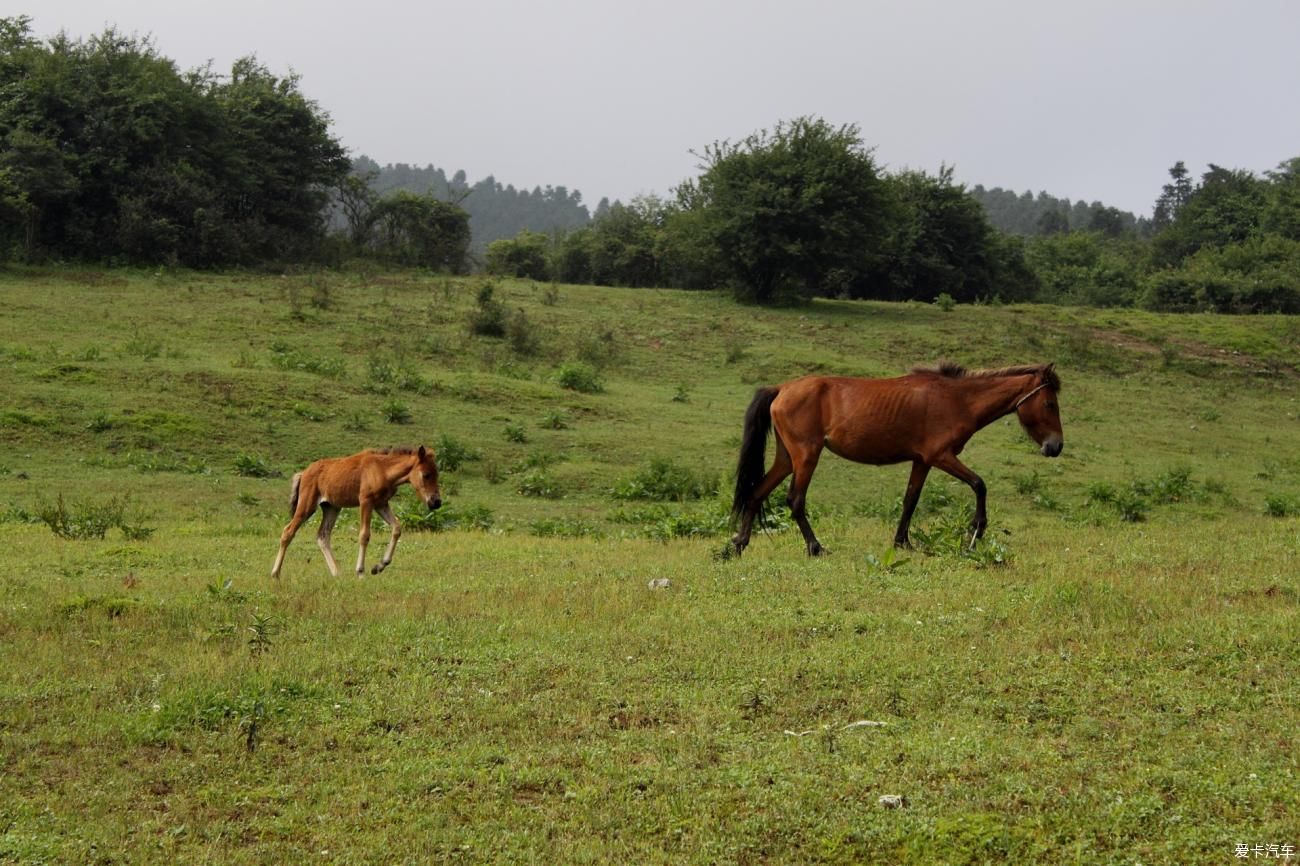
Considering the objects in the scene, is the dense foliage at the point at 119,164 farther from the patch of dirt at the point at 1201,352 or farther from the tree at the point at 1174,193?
the tree at the point at 1174,193

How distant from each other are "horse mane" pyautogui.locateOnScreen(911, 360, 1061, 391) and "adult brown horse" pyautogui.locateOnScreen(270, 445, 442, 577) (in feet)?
18.7

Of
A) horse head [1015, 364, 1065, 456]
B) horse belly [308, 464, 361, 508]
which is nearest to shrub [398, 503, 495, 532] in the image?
horse belly [308, 464, 361, 508]

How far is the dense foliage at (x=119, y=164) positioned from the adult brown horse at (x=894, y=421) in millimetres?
31709

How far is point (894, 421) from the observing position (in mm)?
12742

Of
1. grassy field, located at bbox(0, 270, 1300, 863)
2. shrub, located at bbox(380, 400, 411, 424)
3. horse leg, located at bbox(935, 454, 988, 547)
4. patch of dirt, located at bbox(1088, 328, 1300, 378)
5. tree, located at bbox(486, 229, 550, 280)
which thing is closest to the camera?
grassy field, located at bbox(0, 270, 1300, 863)

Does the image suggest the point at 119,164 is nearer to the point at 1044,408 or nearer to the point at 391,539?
the point at 391,539

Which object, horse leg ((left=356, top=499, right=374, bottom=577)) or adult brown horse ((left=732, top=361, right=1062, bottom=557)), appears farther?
adult brown horse ((left=732, top=361, right=1062, bottom=557))

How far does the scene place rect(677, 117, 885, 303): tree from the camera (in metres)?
41.4

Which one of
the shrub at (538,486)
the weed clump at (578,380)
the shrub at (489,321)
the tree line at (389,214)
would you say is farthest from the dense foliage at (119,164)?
the shrub at (538,486)

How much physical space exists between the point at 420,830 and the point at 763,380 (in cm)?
2642

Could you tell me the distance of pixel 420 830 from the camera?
5633 millimetres

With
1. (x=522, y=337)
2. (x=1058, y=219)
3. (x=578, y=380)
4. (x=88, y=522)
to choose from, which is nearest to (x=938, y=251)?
(x=522, y=337)

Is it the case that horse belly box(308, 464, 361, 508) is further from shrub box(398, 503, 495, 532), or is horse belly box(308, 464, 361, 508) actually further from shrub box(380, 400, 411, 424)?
shrub box(380, 400, 411, 424)

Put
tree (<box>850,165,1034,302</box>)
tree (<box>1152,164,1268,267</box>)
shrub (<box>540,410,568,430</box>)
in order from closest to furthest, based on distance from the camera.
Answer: shrub (<box>540,410,568,430</box>), tree (<box>850,165,1034,302</box>), tree (<box>1152,164,1268,267</box>)
